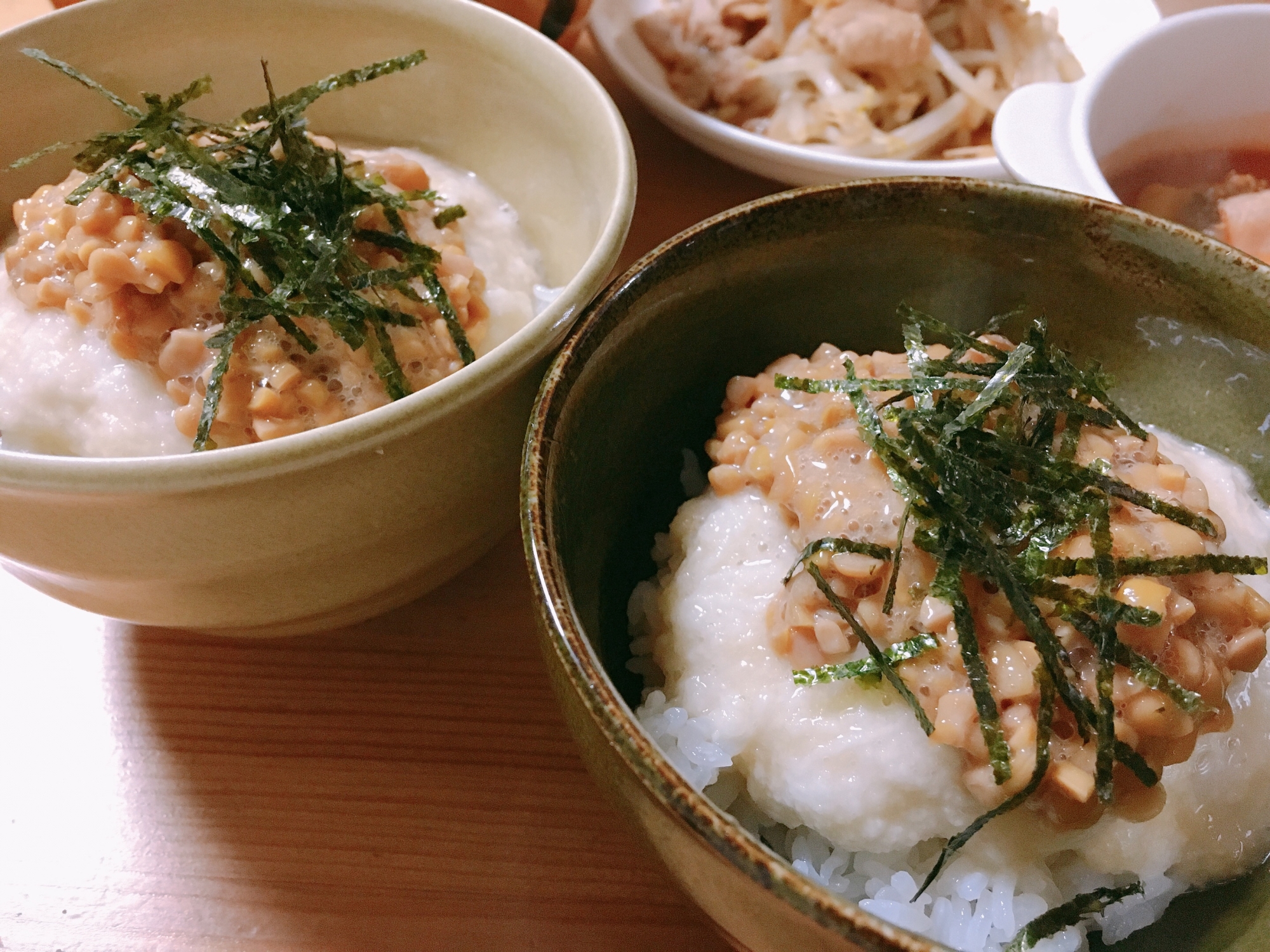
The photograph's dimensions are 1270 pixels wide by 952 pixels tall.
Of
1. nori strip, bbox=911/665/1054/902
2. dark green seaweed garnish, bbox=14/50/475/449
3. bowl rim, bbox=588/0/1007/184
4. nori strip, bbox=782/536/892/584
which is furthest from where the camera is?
bowl rim, bbox=588/0/1007/184

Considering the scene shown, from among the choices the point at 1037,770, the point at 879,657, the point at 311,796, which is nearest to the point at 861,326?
the point at 879,657

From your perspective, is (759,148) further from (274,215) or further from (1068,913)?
(1068,913)

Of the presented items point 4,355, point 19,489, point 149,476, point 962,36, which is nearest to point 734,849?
point 149,476

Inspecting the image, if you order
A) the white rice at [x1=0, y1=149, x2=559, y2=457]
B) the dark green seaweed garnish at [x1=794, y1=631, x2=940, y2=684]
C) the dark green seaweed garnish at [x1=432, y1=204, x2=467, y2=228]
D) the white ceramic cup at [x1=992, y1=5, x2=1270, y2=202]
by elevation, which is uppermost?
the white ceramic cup at [x1=992, y1=5, x2=1270, y2=202]

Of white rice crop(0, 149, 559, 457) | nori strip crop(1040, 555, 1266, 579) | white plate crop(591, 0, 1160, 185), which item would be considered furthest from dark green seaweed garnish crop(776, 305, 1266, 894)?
white rice crop(0, 149, 559, 457)

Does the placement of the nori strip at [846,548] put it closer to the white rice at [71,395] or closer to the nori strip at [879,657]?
the nori strip at [879,657]

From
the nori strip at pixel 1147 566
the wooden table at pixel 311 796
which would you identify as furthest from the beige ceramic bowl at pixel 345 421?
the nori strip at pixel 1147 566

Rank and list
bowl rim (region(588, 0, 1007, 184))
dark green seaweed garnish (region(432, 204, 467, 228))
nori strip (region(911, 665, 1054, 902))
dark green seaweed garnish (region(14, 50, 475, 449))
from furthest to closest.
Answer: bowl rim (region(588, 0, 1007, 184)) < dark green seaweed garnish (region(432, 204, 467, 228)) < dark green seaweed garnish (region(14, 50, 475, 449)) < nori strip (region(911, 665, 1054, 902))

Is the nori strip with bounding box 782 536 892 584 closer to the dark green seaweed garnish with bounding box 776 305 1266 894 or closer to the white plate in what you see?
the dark green seaweed garnish with bounding box 776 305 1266 894
